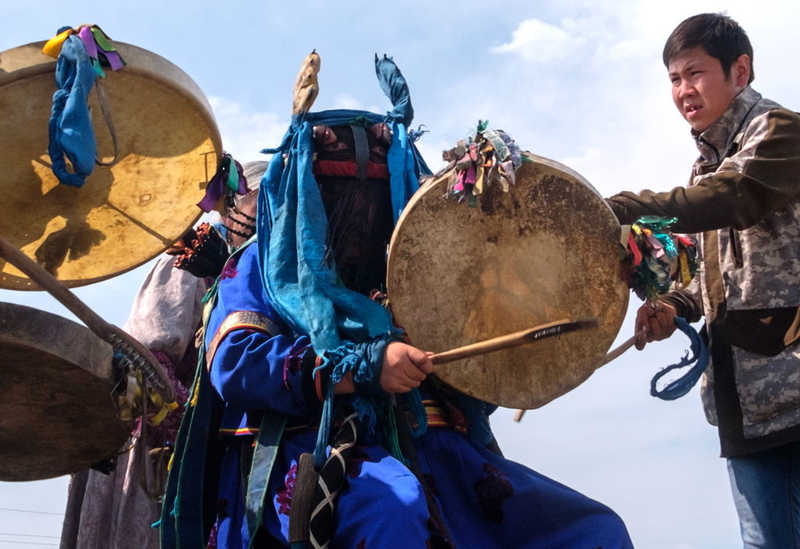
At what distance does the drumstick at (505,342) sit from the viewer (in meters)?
3.29

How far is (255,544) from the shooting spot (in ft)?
11.3

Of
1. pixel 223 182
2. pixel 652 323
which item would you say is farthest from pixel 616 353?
pixel 223 182

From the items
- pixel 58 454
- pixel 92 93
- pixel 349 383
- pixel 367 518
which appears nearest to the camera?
pixel 367 518

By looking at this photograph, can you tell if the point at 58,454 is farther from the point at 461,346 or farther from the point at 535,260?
the point at 535,260

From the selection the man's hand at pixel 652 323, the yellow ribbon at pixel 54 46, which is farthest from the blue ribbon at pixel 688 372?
the yellow ribbon at pixel 54 46

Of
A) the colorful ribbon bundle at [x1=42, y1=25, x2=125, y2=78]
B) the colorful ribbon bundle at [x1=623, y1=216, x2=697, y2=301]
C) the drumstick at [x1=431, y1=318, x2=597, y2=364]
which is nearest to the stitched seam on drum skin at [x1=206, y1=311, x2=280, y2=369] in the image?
the drumstick at [x1=431, y1=318, x2=597, y2=364]

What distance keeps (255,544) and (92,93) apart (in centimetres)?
159

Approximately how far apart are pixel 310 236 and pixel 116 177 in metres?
0.96

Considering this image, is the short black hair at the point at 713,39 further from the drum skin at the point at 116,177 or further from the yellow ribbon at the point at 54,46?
the yellow ribbon at the point at 54,46

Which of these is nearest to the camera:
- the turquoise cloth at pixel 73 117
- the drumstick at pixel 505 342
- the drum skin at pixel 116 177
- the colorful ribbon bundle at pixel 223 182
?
the drumstick at pixel 505 342

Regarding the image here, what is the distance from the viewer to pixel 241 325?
11.8 ft

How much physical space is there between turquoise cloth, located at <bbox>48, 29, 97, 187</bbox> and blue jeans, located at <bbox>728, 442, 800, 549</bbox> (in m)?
2.47

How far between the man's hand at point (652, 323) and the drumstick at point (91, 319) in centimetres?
162

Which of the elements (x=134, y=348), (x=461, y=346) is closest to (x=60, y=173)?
(x=134, y=348)
